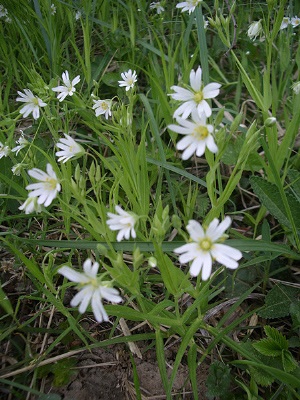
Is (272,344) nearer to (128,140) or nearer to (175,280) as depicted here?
(175,280)

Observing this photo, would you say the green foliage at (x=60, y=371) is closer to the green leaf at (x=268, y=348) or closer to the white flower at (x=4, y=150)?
the green leaf at (x=268, y=348)

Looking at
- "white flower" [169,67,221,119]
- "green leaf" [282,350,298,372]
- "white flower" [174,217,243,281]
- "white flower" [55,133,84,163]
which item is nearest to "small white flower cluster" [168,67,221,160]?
"white flower" [169,67,221,119]

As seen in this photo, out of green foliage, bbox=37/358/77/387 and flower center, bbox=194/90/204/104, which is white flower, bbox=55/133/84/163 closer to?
flower center, bbox=194/90/204/104

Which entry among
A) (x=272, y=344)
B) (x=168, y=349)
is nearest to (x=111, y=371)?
(x=168, y=349)

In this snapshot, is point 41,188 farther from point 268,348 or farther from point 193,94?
point 268,348

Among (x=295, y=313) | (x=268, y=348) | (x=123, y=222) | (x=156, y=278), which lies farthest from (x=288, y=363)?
(x=123, y=222)

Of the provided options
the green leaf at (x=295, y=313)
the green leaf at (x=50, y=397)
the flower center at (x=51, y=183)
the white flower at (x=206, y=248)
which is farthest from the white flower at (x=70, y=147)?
the green leaf at (x=295, y=313)

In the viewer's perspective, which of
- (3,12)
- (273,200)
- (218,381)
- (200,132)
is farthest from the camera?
(3,12)
